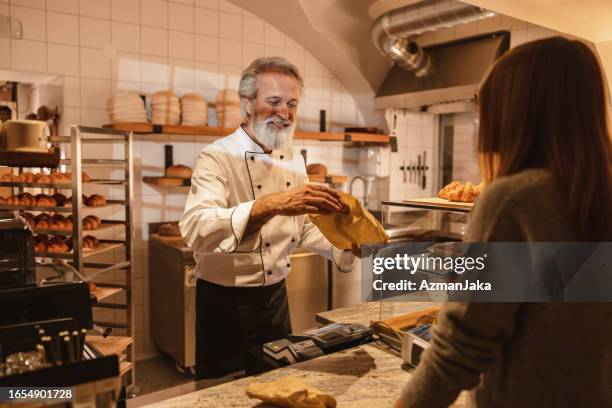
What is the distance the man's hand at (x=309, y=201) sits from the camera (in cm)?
142

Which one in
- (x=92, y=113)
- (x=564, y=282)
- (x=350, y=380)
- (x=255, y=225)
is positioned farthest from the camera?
(x=92, y=113)

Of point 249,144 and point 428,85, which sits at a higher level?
point 428,85

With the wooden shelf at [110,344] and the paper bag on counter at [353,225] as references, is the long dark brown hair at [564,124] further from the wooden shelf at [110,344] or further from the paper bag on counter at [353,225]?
the wooden shelf at [110,344]

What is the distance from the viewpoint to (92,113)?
3.54 m

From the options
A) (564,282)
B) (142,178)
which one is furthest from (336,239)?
(142,178)

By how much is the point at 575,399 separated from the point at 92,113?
11.5ft

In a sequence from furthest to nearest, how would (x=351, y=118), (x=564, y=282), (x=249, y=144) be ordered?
1. (x=351, y=118)
2. (x=249, y=144)
3. (x=564, y=282)

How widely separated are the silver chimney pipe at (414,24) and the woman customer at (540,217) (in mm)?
2630

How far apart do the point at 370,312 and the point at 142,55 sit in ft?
8.80

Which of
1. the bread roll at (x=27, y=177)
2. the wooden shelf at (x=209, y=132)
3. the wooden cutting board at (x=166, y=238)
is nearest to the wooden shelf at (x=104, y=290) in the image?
the wooden cutting board at (x=166, y=238)

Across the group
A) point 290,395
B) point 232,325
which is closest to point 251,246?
point 232,325

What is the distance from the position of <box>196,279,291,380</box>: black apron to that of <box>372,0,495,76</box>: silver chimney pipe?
2.34 m

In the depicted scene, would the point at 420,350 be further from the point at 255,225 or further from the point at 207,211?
the point at 207,211

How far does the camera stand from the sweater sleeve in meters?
0.75
